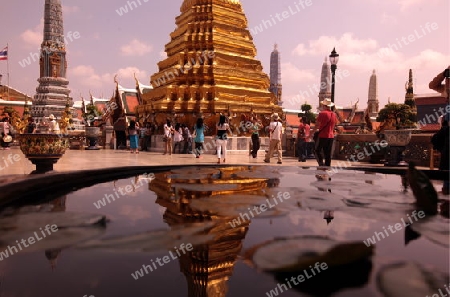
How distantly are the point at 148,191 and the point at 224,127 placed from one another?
4.91m

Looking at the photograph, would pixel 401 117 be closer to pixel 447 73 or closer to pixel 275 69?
pixel 447 73

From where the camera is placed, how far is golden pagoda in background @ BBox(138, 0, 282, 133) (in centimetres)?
1462

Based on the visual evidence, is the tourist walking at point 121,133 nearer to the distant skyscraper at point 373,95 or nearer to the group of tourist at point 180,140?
the group of tourist at point 180,140

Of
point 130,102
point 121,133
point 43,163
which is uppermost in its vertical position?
point 130,102

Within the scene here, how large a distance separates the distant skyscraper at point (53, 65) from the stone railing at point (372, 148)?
2550 cm

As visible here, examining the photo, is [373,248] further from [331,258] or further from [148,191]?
[148,191]

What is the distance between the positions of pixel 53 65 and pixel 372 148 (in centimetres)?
2947

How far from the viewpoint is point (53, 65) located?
29891 millimetres

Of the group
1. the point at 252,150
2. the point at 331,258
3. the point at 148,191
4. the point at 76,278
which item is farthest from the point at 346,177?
the point at 252,150

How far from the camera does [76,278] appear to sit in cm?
164

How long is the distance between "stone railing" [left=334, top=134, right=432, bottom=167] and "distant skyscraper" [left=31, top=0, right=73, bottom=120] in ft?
83.6

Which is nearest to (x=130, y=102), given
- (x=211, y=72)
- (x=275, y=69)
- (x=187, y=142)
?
(x=211, y=72)

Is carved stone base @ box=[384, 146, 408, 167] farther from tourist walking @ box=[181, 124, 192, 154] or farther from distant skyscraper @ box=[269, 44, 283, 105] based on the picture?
distant skyscraper @ box=[269, 44, 283, 105]

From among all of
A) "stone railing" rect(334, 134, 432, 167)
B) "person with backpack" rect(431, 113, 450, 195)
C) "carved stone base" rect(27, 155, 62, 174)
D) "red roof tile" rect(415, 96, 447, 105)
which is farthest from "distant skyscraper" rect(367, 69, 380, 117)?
"carved stone base" rect(27, 155, 62, 174)
